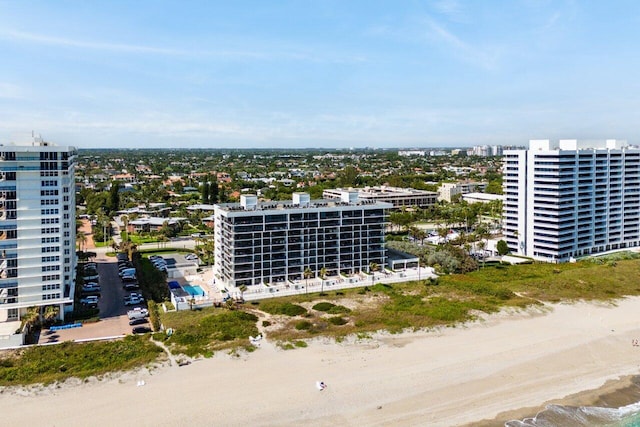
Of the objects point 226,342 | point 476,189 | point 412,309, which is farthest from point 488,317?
point 476,189

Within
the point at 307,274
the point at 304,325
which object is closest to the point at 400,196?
the point at 307,274

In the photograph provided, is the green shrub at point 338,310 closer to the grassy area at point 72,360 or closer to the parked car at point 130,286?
the grassy area at point 72,360

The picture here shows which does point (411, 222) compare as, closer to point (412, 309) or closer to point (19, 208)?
point (412, 309)

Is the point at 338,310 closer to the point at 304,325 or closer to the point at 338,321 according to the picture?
the point at 338,321

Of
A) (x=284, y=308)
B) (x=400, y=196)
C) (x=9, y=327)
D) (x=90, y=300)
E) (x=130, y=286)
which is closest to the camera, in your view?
(x=9, y=327)

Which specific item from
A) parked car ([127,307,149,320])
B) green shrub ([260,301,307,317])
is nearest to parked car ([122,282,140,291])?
parked car ([127,307,149,320])
